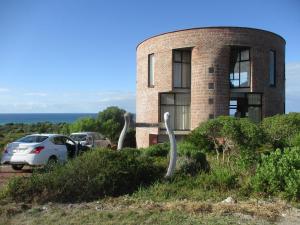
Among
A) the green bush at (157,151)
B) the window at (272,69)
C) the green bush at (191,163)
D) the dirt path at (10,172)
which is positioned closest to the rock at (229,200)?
the green bush at (191,163)

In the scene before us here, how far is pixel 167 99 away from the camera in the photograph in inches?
1083

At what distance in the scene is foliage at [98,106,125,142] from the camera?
3697cm

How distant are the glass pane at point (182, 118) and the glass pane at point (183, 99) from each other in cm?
27

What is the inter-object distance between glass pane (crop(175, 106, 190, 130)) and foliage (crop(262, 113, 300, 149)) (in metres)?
11.0

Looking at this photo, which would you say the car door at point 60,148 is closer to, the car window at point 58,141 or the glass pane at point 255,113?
the car window at point 58,141

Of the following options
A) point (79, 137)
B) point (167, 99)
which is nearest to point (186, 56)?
point (167, 99)

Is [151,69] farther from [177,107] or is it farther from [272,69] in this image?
[272,69]

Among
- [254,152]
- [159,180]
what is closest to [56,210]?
[159,180]

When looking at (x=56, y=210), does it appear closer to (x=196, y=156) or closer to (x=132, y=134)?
(x=196, y=156)

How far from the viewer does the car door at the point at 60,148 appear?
55.5 ft

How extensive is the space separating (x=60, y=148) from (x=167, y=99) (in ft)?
37.8

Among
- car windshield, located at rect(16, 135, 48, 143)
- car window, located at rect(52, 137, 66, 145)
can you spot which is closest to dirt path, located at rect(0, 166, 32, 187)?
car windshield, located at rect(16, 135, 48, 143)

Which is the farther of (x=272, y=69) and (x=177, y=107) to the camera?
(x=177, y=107)

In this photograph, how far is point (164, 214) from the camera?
7941 millimetres
